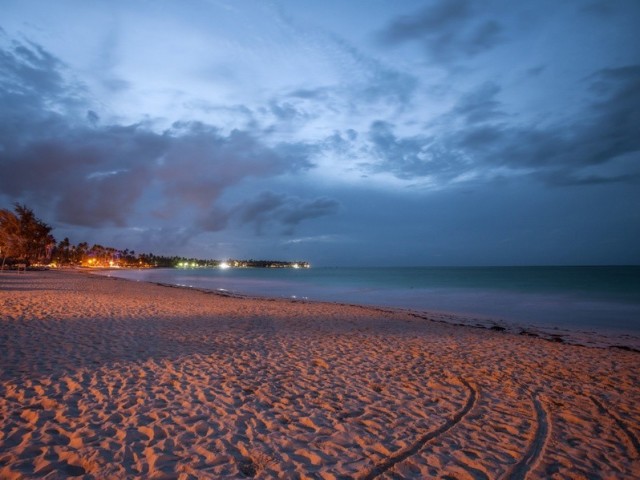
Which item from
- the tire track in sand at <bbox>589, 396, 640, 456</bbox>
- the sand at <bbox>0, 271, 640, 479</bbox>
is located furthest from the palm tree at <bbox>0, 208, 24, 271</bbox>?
the tire track in sand at <bbox>589, 396, 640, 456</bbox>

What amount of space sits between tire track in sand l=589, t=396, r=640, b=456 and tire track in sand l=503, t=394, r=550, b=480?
3.37 feet

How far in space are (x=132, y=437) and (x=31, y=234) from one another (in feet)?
203

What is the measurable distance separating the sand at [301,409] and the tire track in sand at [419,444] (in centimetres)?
3

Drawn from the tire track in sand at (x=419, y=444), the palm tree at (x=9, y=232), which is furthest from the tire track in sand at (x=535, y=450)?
the palm tree at (x=9, y=232)

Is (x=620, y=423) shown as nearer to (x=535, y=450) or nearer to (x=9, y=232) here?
(x=535, y=450)

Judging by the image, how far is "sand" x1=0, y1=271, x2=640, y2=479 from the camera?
4.01 metres

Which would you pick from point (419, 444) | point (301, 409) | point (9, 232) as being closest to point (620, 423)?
point (419, 444)

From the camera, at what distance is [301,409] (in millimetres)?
5535

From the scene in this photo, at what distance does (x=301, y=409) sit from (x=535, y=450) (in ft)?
11.1

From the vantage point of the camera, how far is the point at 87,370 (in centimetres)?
684

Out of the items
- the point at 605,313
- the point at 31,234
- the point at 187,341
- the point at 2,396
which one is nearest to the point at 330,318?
the point at 187,341

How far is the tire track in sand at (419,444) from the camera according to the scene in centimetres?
392

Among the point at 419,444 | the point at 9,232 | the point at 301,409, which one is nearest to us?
the point at 419,444

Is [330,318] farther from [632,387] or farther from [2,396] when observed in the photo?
[2,396]
